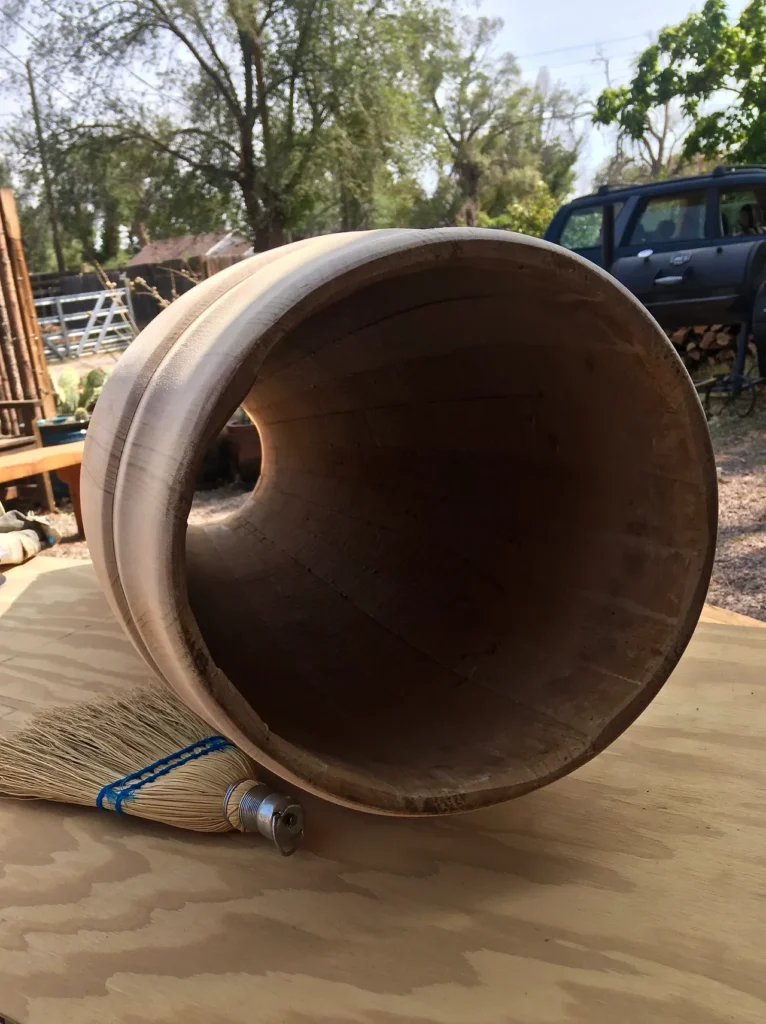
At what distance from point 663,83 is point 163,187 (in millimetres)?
8113

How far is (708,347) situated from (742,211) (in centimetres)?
114

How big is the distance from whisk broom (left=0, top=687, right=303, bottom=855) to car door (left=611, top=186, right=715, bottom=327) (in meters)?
5.94

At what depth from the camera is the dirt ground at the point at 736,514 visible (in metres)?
3.39

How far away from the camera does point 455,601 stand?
1521mm

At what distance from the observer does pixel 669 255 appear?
680 cm

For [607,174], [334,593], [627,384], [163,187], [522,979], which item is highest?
[607,174]

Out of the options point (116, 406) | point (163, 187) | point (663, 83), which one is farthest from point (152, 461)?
point (663, 83)

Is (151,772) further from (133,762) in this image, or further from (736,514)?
(736,514)

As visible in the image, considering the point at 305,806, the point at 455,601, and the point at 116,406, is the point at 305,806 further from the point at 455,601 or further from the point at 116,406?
the point at 116,406

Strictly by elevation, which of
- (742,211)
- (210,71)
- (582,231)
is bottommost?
(742,211)

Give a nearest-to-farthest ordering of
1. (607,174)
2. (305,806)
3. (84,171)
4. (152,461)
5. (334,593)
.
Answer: (152,461)
(305,806)
(334,593)
(84,171)
(607,174)

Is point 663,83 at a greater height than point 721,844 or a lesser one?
greater

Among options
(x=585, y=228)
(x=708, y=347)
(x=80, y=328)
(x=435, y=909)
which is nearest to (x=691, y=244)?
(x=708, y=347)

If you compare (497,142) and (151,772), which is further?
(497,142)
